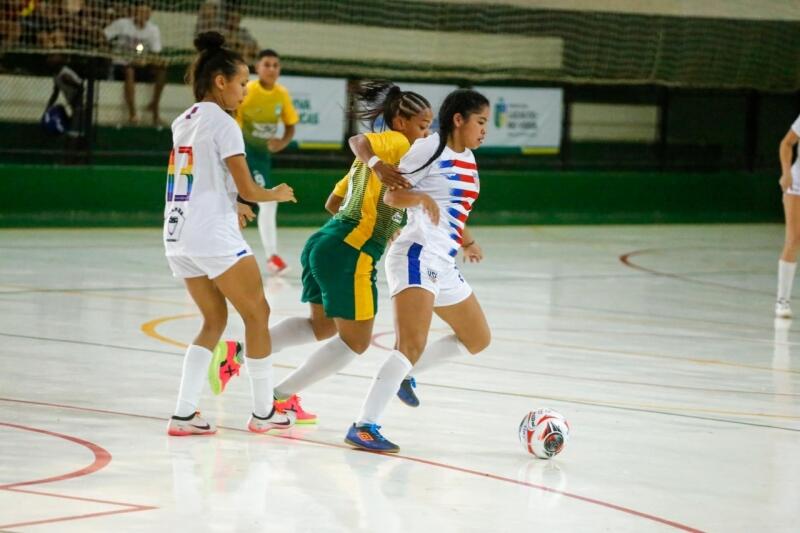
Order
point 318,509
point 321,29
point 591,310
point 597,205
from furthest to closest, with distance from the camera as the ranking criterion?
point 597,205 → point 321,29 → point 591,310 → point 318,509

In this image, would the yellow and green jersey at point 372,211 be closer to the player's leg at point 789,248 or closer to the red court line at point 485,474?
the red court line at point 485,474

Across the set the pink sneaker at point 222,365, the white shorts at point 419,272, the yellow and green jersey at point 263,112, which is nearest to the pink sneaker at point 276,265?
the yellow and green jersey at point 263,112

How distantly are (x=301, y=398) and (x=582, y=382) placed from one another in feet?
6.40

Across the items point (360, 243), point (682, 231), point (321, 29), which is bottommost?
point (682, 231)

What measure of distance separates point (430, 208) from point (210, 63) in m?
1.26

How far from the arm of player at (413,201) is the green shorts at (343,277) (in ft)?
1.22

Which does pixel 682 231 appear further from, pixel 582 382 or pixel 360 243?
pixel 360 243

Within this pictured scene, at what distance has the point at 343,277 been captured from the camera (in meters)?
7.14

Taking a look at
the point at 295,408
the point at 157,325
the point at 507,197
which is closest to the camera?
the point at 295,408

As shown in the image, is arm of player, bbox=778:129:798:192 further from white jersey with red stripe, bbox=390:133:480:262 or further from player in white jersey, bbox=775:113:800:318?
white jersey with red stripe, bbox=390:133:480:262

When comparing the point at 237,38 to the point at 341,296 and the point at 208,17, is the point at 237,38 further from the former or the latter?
the point at 341,296

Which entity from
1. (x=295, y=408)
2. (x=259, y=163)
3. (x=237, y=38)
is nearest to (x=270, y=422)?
(x=295, y=408)

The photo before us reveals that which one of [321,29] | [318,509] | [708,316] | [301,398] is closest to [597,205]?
[321,29]

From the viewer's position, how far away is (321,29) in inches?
848
